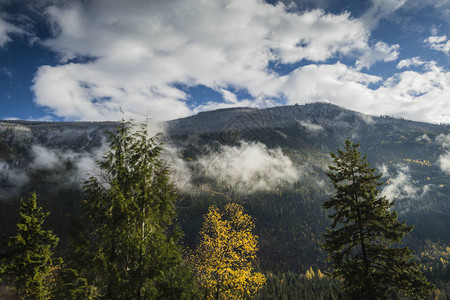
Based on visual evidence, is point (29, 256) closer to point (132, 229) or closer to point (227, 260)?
point (227, 260)

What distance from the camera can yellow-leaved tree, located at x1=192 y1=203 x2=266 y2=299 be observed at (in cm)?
1652

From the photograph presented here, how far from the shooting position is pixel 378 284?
13609 mm

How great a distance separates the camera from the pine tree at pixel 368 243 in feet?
43.9

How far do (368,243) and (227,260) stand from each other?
9.38 meters

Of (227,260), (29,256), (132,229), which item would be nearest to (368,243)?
(227,260)

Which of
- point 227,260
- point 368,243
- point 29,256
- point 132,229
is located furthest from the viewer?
point 29,256

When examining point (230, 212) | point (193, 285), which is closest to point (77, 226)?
point (193, 285)

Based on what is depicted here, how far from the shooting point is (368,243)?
14.9m

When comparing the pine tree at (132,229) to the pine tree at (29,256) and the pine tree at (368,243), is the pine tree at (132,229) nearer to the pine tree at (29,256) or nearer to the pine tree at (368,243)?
the pine tree at (368,243)

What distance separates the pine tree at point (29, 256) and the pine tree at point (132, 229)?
20274mm

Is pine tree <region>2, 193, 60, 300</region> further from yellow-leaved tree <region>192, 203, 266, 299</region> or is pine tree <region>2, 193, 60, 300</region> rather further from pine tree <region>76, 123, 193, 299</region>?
pine tree <region>76, 123, 193, 299</region>

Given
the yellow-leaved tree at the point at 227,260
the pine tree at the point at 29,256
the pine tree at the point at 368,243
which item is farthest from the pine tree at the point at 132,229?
the pine tree at the point at 29,256

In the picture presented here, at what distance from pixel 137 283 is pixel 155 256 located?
3.82 feet

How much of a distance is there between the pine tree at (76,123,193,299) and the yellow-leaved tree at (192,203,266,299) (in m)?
6.29
